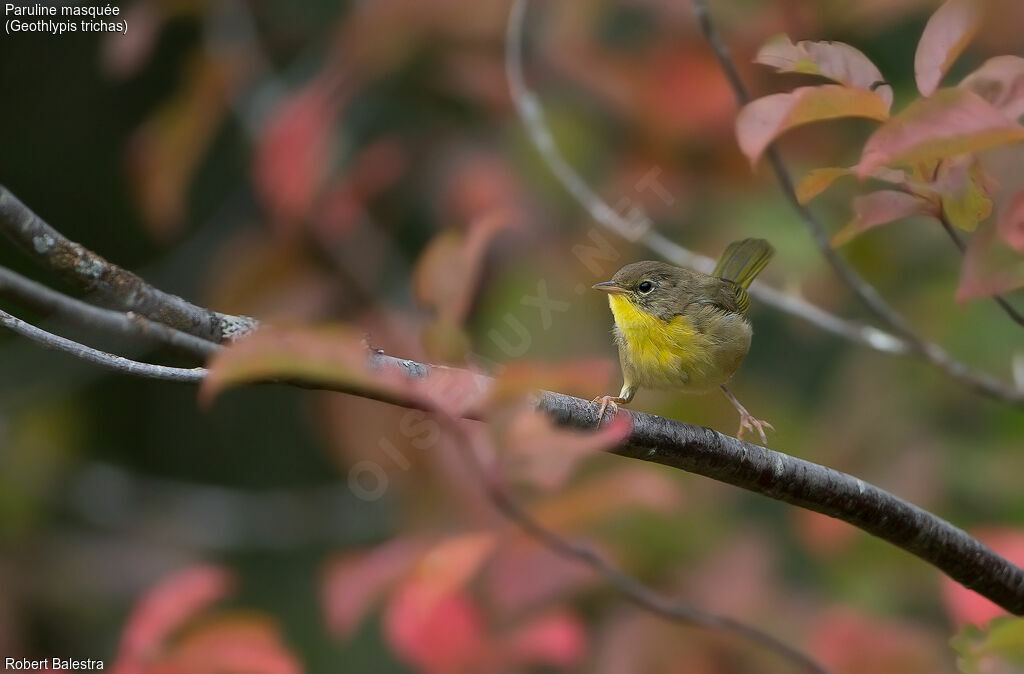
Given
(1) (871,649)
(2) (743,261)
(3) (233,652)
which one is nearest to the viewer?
(3) (233,652)

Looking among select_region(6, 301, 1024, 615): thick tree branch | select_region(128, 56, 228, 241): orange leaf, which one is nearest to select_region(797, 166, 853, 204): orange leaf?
select_region(6, 301, 1024, 615): thick tree branch

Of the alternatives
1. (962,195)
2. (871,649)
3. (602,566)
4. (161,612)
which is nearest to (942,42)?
(962,195)

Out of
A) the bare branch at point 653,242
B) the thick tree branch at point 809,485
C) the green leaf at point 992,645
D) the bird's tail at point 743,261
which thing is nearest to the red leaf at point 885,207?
the thick tree branch at point 809,485

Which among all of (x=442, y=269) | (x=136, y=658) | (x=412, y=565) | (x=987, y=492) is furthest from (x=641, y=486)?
(x=987, y=492)

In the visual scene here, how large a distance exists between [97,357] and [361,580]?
3.61 feet

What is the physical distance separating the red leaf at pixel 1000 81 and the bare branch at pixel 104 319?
1.20m

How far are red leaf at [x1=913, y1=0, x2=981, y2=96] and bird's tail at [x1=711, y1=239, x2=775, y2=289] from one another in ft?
5.40

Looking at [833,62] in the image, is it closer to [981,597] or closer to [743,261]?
[981,597]

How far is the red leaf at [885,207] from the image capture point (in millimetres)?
1599

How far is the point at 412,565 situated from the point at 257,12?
317 cm

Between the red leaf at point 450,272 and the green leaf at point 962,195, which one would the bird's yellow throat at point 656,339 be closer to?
the red leaf at point 450,272

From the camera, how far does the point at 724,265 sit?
328 cm

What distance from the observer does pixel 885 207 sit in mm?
1622

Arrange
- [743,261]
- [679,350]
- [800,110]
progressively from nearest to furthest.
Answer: [800,110], [679,350], [743,261]
